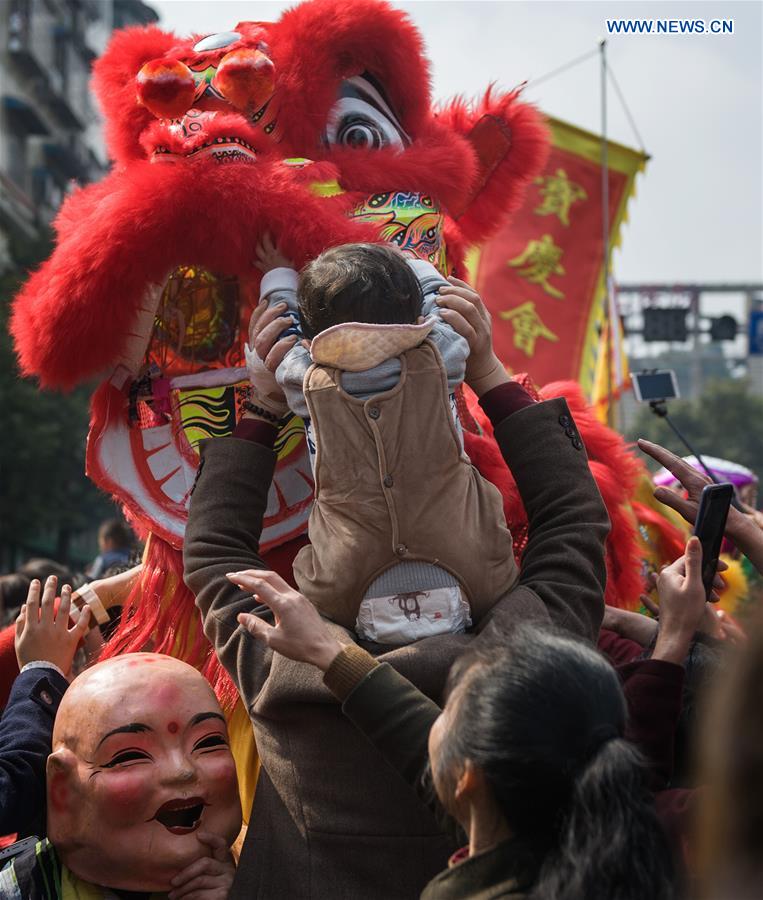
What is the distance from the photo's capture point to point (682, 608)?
201 cm

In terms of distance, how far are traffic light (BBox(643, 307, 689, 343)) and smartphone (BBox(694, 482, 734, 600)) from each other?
1437 cm

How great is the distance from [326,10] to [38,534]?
68.1 feet

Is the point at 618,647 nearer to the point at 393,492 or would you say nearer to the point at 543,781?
the point at 393,492

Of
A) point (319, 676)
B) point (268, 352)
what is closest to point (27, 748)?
point (319, 676)

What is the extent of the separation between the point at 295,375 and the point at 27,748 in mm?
779

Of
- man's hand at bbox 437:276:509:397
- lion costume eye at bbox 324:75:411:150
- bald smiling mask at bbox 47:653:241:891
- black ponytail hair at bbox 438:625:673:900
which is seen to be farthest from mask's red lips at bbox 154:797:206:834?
lion costume eye at bbox 324:75:411:150

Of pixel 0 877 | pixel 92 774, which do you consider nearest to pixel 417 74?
pixel 92 774

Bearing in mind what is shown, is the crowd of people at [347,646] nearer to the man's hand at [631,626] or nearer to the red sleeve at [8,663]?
the man's hand at [631,626]

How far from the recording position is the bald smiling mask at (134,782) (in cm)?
201

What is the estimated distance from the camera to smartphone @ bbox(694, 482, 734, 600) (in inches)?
80.9

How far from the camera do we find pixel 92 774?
6.63 ft

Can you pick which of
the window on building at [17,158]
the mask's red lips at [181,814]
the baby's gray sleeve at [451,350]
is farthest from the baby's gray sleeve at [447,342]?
the window on building at [17,158]

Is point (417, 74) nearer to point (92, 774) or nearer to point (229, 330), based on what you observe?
point (229, 330)

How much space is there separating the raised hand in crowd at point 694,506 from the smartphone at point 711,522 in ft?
0.38
